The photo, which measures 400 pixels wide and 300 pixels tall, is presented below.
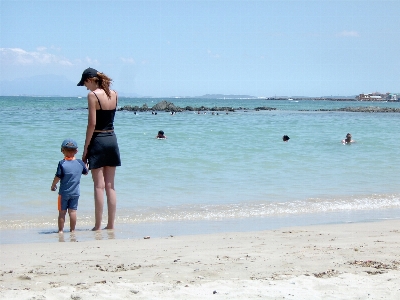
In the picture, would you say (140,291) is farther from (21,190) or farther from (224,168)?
(224,168)

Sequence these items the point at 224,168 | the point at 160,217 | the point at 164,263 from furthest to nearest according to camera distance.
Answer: the point at 224,168 < the point at 160,217 < the point at 164,263

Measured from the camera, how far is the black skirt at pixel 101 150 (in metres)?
6.45

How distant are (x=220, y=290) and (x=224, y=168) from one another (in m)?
9.27

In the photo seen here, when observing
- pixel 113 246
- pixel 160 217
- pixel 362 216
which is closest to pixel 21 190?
pixel 160 217

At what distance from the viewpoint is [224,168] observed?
13.3 m

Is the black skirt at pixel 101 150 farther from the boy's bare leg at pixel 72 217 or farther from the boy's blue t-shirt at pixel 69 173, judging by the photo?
the boy's bare leg at pixel 72 217

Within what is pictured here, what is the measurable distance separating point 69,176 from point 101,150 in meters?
0.48

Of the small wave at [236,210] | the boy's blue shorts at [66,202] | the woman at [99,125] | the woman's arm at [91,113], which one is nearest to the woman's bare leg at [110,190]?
the woman at [99,125]

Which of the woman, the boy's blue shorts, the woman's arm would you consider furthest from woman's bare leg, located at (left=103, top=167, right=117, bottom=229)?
the woman's arm

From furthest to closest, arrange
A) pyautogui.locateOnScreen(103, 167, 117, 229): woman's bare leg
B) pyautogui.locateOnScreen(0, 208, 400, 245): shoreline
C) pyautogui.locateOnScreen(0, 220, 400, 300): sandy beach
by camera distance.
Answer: pyautogui.locateOnScreen(103, 167, 117, 229): woman's bare leg
pyautogui.locateOnScreen(0, 208, 400, 245): shoreline
pyautogui.locateOnScreen(0, 220, 400, 300): sandy beach

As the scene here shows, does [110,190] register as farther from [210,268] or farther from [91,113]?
[210,268]

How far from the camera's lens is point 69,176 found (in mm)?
6555

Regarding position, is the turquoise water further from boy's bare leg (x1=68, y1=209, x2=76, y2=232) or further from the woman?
the woman

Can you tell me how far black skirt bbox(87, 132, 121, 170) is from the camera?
21.2ft
